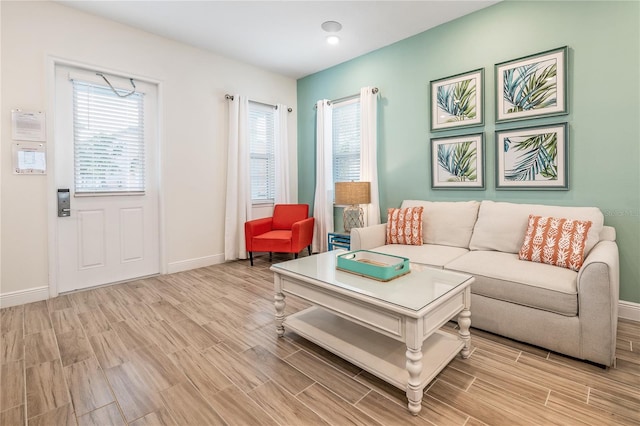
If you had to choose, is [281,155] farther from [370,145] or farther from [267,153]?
[370,145]

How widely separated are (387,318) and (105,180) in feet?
10.8

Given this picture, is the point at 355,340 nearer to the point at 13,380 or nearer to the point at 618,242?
the point at 13,380

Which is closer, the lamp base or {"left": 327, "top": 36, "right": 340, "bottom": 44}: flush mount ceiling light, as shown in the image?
{"left": 327, "top": 36, "right": 340, "bottom": 44}: flush mount ceiling light

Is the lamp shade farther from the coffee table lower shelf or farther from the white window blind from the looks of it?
→ the coffee table lower shelf

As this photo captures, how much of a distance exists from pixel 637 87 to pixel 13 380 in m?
4.47

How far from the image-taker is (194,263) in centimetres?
401

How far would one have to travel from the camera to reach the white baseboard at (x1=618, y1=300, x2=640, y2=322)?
93.6 inches

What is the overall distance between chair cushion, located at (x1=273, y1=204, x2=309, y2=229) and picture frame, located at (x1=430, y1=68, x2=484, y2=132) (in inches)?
79.8

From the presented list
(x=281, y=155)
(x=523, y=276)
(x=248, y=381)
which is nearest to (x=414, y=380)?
(x=248, y=381)

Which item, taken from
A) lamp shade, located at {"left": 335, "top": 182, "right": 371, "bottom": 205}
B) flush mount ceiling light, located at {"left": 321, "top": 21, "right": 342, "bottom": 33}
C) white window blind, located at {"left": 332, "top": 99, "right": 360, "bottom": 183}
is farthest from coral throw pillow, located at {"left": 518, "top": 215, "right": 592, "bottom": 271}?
flush mount ceiling light, located at {"left": 321, "top": 21, "right": 342, "bottom": 33}

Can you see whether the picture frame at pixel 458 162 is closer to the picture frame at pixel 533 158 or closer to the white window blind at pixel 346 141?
the picture frame at pixel 533 158

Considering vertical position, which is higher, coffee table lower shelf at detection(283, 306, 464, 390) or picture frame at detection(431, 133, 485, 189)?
picture frame at detection(431, 133, 485, 189)

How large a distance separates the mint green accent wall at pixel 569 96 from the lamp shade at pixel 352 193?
34 centimetres

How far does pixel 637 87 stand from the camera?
233 centimetres
